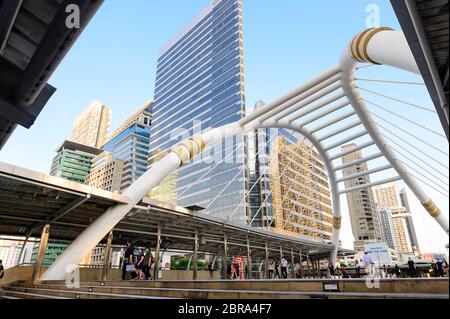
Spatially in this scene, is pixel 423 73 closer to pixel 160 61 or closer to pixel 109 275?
pixel 109 275

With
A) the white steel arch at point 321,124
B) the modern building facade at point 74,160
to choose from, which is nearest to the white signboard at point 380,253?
the white steel arch at point 321,124

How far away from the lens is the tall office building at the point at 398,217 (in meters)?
159

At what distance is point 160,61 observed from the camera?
114 m

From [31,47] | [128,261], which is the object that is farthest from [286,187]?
[31,47]

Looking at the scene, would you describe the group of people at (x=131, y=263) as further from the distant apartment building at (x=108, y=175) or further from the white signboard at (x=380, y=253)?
the distant apartment building at (x=108, y=175)

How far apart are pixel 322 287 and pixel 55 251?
10437 cm

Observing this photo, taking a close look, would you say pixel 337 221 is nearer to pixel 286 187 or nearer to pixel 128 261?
pixel 128 261

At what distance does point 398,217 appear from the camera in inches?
6211

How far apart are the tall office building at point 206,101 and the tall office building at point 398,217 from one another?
405 ft

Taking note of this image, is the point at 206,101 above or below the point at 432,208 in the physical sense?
above

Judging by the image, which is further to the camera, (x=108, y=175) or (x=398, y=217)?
(x=398, y=217)

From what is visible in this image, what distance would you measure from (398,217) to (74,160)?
16743 centimetres
